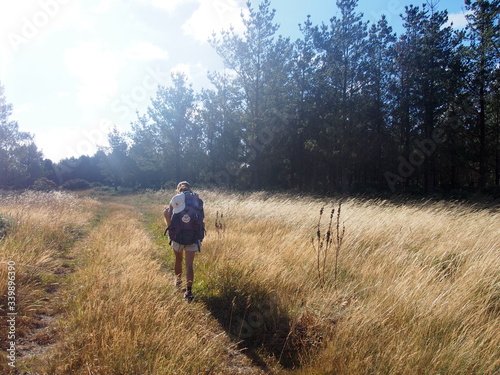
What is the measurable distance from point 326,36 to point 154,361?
2538 centimetres

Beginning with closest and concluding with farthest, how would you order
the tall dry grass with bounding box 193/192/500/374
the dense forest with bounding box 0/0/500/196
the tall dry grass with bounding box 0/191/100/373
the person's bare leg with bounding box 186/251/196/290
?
the tall dry grass with bounding box 193/192/500/374, the tall dry grass with bounding box 0/191/100/373, the person's bare leg with bounding box 186/251/196/290, the dense forest with bounding box 0/0/500/196

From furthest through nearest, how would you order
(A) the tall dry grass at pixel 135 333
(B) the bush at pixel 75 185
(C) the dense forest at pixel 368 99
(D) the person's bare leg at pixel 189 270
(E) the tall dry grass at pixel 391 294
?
(B) the bush at pixel 75 185 → (C) the dense forest at pixel 368 99 → (D) the person's bare leg at pixel 189 270 → (E) the tall dry grass at pixel 391 294 → (A) the tall dry grass at pixel 135 333

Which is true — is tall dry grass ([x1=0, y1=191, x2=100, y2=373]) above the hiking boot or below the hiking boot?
above

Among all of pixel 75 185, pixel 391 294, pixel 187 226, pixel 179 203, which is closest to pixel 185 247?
pixel 187 226

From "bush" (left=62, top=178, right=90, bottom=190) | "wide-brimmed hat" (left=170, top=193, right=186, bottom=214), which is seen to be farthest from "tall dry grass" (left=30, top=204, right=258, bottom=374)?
"bush" (left=62, top=178, right=90, bottom=190)

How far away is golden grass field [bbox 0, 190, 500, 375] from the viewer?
2.32 metres

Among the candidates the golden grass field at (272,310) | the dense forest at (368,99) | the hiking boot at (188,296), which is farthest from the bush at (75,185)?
the hiking boot at (188,296)

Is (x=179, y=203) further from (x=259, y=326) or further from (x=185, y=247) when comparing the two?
(x=259, y=326)

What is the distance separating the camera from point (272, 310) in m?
3.29

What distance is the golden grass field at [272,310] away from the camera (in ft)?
7.61

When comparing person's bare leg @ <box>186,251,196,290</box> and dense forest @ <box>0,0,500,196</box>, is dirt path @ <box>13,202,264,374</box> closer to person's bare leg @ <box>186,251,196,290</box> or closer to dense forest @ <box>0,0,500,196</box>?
person's bare leg @ <box>186,251,196,290</box>

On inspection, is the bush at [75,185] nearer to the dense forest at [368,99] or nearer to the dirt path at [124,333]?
the dense forest at [368,99]

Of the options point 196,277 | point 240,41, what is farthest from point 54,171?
point 196,277

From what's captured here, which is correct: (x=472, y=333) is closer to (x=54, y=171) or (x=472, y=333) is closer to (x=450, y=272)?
(x=450, y=272)
